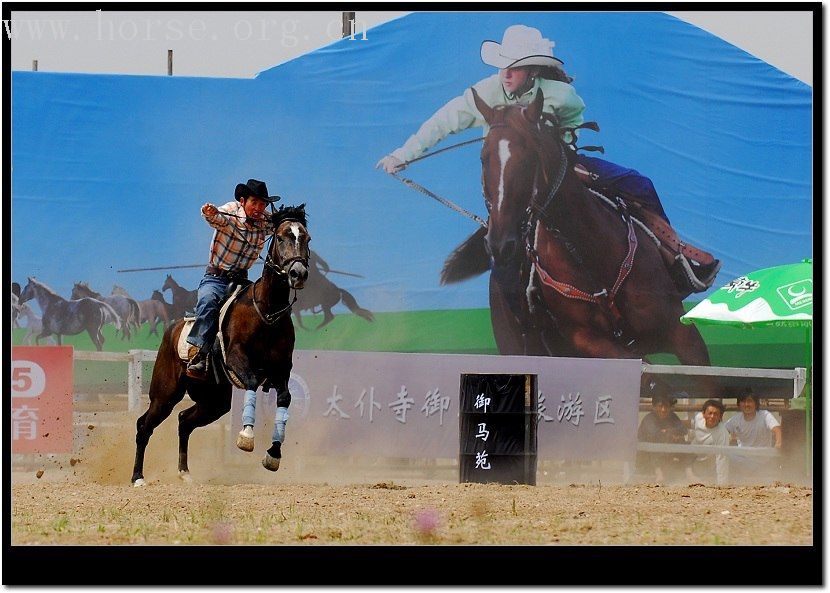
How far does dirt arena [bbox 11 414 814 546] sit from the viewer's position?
898cm

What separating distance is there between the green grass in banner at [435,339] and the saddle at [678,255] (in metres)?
0.80

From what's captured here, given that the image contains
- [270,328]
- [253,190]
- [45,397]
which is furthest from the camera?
[45,397]

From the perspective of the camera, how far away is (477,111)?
2025 cm

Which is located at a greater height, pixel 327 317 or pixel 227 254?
pixel 227 254

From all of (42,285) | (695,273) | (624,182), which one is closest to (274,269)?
(42,285)

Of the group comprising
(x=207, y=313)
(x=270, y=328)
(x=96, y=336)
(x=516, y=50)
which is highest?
(x=516, y=50)

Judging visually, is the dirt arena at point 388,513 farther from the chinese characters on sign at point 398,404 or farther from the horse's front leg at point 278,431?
the chinese characters on sign at point 398,404

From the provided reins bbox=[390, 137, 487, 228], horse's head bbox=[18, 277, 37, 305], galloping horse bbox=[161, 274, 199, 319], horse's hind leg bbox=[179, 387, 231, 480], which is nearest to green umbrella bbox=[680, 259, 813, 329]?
reins bbox=[390, 137, 487, 228]

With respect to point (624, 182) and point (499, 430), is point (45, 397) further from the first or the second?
point (624, 182)

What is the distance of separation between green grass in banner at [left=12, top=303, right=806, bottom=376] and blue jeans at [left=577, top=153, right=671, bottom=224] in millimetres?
2200

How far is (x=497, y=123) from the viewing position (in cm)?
2023

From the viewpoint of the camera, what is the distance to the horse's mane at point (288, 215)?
1108 cm

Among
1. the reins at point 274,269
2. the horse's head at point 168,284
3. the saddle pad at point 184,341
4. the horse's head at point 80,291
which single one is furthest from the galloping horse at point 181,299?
the reins at point 274,269

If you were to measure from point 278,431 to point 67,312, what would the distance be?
9179 mm
